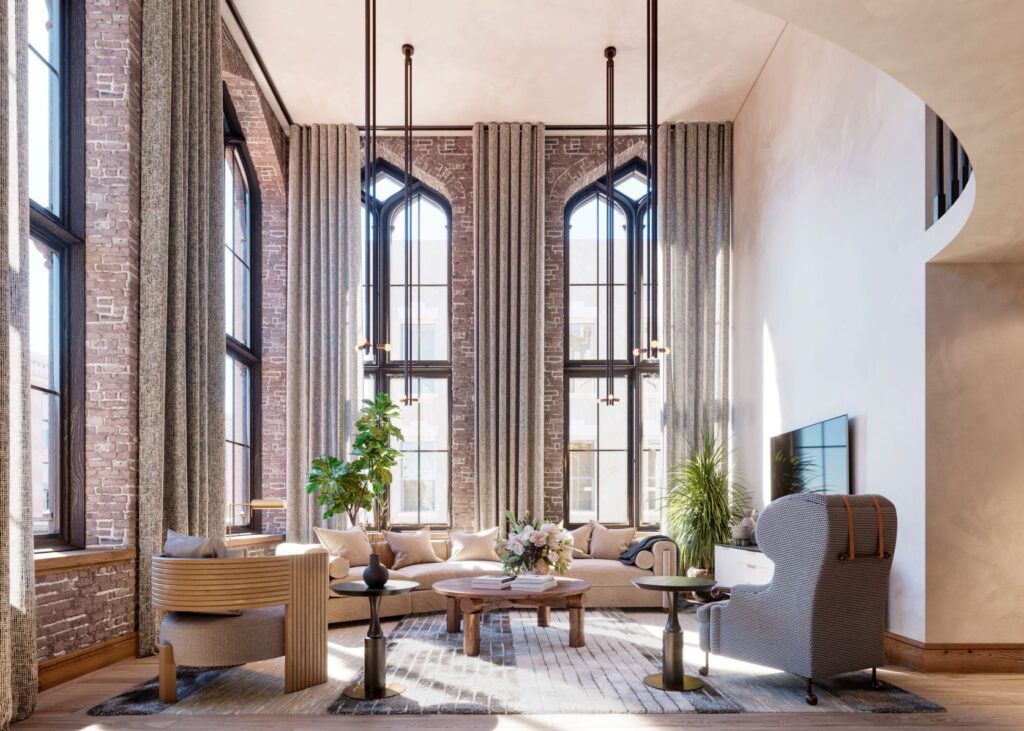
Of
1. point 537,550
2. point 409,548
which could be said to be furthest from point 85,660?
Answer: point 409,548

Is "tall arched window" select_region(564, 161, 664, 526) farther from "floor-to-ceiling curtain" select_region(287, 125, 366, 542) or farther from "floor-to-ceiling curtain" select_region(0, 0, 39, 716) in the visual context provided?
"floor-to-ceiling curtain" select_region(0, 0, 39, 716)

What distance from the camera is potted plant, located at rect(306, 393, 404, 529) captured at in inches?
358

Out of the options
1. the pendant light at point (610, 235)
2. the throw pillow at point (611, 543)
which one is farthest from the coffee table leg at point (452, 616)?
the pendant light at point (610, 235)

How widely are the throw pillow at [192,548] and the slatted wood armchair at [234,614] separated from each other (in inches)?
4.4

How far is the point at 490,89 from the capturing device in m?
9.47

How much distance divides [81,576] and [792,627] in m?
4.11

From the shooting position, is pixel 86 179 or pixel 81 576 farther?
pixel 86 179

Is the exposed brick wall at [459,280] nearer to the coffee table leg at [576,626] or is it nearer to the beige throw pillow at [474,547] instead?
the beige throw pillow at [474,547]

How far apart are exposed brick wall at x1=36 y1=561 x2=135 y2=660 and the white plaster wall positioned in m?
5.01

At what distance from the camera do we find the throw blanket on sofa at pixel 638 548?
8.61 meters

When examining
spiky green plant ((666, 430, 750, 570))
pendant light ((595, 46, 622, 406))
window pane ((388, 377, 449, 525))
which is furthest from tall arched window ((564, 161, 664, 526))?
window pane ((388, 377, 449, 525))

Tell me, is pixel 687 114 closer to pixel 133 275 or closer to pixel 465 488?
pixel 465 488

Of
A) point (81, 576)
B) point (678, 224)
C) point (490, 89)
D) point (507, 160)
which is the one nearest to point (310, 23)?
point (490, 89)

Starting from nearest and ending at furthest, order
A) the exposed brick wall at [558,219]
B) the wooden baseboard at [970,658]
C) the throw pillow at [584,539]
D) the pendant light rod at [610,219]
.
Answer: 1. the wooden baseboard at [970,658]
2. the pendant light rod at [610,219]
3. the throw pillow at [584,539]
4. the exposed brick wall at [558,219]
